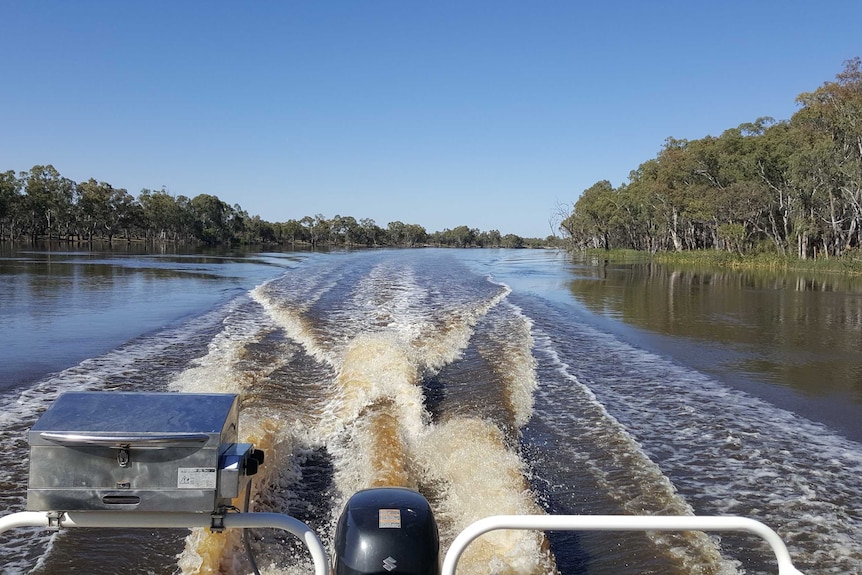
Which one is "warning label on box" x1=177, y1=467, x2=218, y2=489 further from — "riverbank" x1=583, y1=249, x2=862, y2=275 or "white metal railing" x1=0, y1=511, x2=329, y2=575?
"riverbank" x1=583, y1=249, x2=862, y2=275

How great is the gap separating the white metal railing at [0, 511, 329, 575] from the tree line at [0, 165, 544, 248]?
302 ft

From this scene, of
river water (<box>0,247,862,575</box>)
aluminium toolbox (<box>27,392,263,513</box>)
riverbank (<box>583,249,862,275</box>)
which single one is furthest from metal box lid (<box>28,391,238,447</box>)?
riverbank (<box>583,249,862,275</box>)

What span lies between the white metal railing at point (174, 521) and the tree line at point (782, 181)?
142 ft

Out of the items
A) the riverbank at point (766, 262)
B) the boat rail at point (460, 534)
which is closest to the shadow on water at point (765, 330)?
the riverbank at point (766, 262)

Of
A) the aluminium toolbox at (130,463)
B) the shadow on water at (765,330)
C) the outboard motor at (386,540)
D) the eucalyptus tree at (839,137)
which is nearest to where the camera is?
the aluminium toolbox at (130,463)

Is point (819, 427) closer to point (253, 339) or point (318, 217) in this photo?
point (253, 339)

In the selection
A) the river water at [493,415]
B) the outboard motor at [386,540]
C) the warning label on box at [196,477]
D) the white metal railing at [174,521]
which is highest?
the warning label on box at [196,477]

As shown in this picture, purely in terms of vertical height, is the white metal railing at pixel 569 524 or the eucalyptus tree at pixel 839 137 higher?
the eucalyptus tree at pixel 839 137

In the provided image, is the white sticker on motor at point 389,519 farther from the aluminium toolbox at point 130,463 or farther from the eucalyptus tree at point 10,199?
the eucalyptus tree at point 10,199

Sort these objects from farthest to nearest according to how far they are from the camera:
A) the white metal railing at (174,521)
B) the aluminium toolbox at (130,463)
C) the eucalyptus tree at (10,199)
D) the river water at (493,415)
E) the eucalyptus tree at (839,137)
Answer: the eucalyptus tree at (10,199) → the eucalyptus tree at (839,137) → the river water at (493,415) → the aluminium toolbox at (130,463) → the white metal railing at (174,521)

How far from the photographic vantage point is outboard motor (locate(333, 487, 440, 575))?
96.0 inches

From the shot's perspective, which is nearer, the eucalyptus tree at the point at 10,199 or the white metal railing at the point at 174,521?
the white metal railing at the point at 174,521

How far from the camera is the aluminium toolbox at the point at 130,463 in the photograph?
220cm

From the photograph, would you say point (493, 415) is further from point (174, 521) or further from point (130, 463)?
→ point (130, 463)
